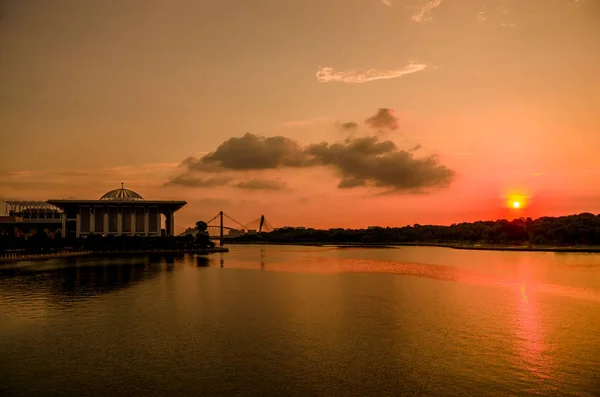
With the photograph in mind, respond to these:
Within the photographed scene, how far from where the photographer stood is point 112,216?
128 meters

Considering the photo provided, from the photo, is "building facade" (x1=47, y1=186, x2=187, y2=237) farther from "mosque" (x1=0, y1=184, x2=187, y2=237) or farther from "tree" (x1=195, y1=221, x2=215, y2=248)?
"tree" (x1=195, y1=221, x2=215, y2=248)

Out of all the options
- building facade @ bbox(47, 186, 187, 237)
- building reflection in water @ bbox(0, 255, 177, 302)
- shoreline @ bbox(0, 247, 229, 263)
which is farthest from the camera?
building facade @ bbox(47, 186, 187, 237)

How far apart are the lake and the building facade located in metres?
88.3

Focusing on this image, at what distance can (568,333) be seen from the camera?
23.7 metres

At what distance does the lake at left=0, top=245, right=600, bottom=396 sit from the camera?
16.4 m

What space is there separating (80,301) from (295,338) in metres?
19.2

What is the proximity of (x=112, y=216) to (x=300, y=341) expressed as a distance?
117462mm

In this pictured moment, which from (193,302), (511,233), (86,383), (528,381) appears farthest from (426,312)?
(511,233)

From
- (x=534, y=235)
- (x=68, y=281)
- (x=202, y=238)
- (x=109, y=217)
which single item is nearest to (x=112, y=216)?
(x=109, y=217)

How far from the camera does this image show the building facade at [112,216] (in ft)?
410

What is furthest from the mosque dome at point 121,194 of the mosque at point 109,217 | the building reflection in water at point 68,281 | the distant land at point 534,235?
the distant land at point 534,235

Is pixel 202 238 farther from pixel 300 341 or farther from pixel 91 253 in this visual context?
pixel 300 341

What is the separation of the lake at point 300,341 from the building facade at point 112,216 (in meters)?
88.3

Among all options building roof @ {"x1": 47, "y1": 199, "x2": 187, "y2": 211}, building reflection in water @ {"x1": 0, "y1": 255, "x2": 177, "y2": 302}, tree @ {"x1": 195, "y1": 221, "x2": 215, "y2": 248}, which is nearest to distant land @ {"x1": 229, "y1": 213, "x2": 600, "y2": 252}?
tree @ {"x1": 195, "y1": 221, "x2": 215, "y2": 248}
